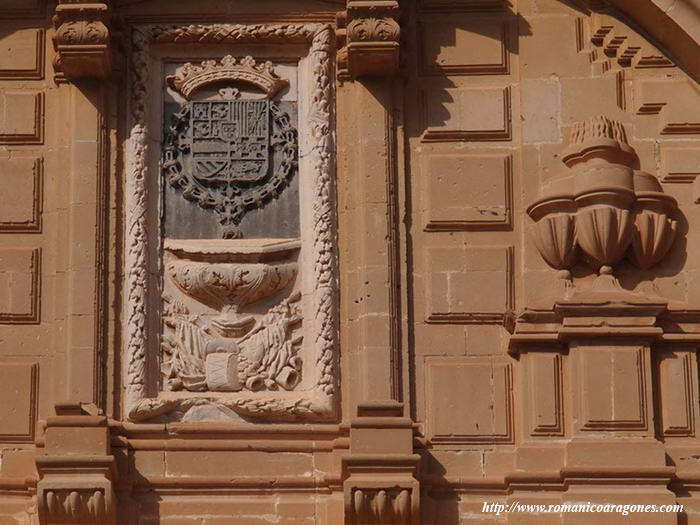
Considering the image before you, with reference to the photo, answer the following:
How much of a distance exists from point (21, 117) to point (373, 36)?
2.44 m

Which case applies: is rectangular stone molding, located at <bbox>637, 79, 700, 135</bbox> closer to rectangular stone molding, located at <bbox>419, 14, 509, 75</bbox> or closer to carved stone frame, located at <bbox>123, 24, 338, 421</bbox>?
rectangular stone molding, located at <bbox>419, 14, 509, 75</bbox>

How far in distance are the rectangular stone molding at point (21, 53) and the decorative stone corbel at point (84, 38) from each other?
0.30 metres

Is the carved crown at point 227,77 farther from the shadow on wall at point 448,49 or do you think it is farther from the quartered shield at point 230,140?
the shadow on wall at point 448,49

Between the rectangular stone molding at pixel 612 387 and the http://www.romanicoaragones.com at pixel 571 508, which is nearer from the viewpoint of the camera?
the http://www.romanicoaragones.com at pixel 571 508

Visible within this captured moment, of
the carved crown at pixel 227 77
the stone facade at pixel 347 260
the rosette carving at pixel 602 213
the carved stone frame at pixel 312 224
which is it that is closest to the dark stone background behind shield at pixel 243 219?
the stone facade at pixel 347 260

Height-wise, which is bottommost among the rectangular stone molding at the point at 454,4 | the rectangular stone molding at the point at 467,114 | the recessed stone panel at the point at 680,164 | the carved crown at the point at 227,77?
the recessed stone panel at the point at 680,164

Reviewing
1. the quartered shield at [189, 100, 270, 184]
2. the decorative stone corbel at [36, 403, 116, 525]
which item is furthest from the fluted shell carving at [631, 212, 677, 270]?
the decorative stone corbel at [36, 403, 116, 525]

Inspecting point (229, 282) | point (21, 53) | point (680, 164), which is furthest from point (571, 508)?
point (21, 53)

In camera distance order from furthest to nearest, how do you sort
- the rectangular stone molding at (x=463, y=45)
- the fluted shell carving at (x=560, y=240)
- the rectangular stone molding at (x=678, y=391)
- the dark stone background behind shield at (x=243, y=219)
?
the rectangular stone molding at (x=463, y=45) → the dark stone background behind shield at (x=243, y=219) → the fluted shell carving at (x=560, y=240) → the rectangular stone molding at (x=678, y=391)

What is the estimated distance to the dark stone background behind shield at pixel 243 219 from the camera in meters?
17.3

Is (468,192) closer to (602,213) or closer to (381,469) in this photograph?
(602,213)

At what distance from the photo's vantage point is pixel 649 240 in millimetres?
17078

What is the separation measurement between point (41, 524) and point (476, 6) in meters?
4.67

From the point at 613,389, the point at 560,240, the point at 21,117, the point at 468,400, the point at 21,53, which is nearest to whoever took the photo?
the point at 613,389
